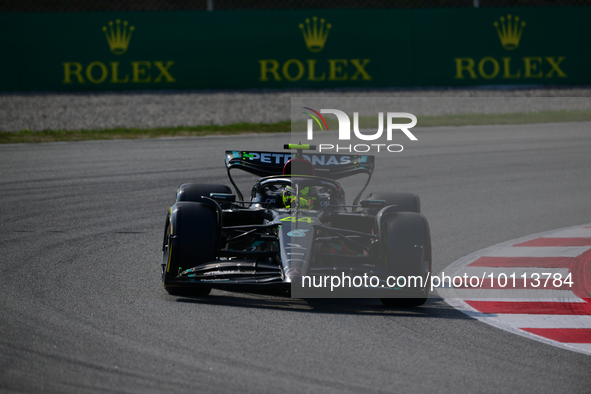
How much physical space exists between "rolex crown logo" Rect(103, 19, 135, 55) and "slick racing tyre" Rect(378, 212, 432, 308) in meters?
12.3

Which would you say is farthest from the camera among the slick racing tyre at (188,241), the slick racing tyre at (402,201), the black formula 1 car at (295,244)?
the slick racing tyre at (402,201)

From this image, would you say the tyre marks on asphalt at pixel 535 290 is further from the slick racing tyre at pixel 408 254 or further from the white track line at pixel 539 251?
the slick racing tyre at pixel 408 254

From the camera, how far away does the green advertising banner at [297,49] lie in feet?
54.2

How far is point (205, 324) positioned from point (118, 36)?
12841mm

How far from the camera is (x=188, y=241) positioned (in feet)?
18.4

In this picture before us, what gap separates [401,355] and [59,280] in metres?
2.93

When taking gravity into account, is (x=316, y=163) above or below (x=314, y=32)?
Result: below

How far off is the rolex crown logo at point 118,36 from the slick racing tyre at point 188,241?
1165 cm

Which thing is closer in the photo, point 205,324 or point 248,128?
point 205,324

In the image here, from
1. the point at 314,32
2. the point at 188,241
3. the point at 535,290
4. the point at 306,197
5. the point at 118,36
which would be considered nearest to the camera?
the point at 188,241

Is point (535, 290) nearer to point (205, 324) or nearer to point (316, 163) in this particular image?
point (316, 163)

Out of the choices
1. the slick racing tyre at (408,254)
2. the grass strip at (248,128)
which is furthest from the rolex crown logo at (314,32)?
the slick racing tyre at (408,254)

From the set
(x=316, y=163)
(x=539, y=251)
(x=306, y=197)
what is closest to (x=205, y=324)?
(x=306, y=197)

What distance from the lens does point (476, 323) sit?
202 inches
